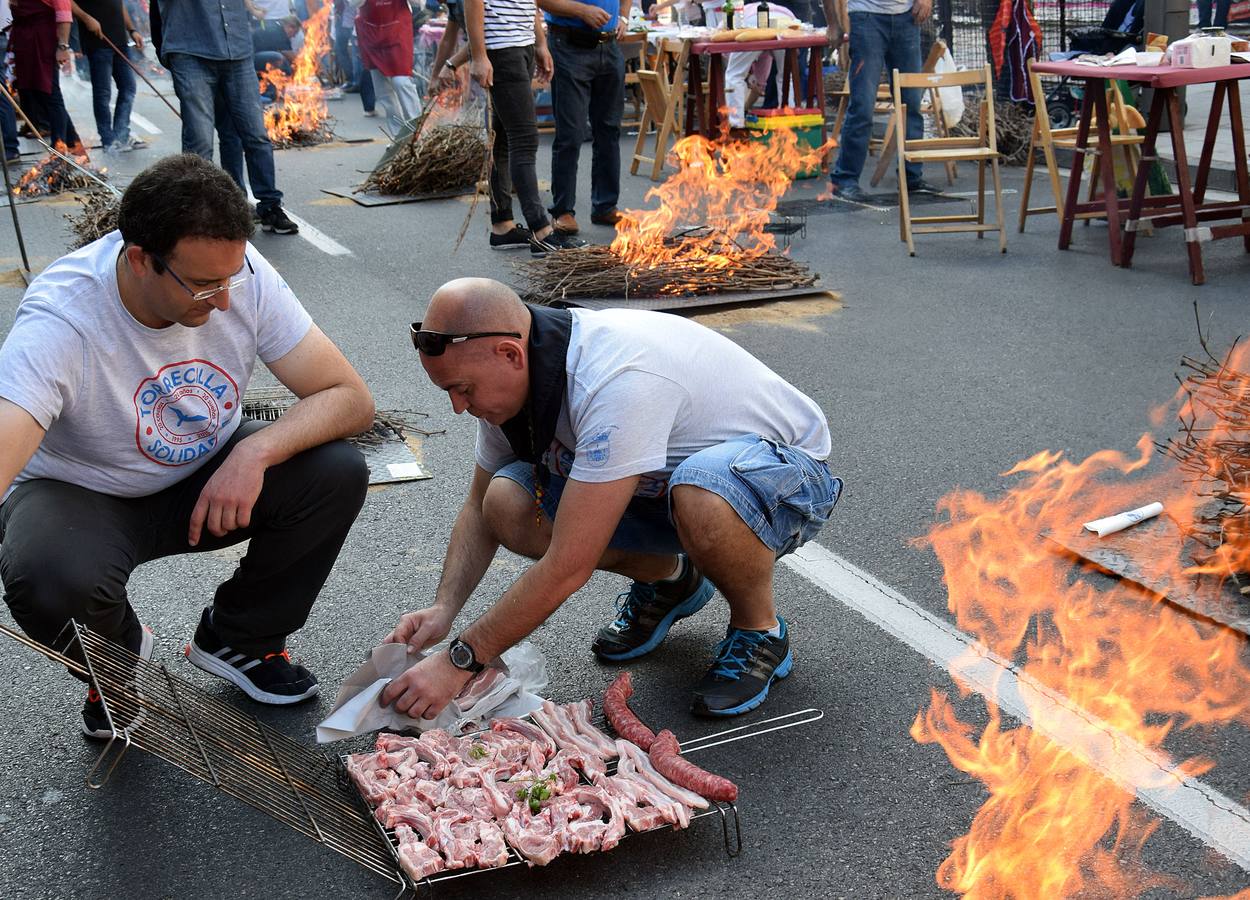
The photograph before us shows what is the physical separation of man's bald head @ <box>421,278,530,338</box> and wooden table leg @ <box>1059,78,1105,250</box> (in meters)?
6.36

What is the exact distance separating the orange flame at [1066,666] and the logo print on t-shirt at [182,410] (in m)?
2.00

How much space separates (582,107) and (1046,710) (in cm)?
688

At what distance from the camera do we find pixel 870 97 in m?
10.2

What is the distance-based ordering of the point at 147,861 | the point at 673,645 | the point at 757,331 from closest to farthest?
the point at 147,861
the point at 673,645
the point at 757,331

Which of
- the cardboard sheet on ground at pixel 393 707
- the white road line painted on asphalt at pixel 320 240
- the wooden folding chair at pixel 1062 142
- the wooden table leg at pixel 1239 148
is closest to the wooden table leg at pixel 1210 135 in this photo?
the wooden table leg at pixel 1239 148

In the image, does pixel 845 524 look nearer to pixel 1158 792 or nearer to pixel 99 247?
pixel 1158 792

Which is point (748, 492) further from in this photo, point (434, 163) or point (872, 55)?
point (434, 163)

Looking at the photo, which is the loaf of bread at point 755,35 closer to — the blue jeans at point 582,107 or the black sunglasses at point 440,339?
the blue jeans at point 582,107

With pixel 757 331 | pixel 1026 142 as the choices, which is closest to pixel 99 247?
pixel 757 331

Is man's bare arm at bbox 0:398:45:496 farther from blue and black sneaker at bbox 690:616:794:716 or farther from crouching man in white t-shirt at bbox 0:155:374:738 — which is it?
blue and black sneaker at bbox 690:616:794:716

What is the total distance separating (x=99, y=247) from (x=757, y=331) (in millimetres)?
4380

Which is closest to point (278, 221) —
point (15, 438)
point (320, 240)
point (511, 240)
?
point (320, 240)

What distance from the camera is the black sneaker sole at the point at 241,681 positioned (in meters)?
3.48

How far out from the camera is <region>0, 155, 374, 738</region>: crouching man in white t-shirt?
2.99 m
